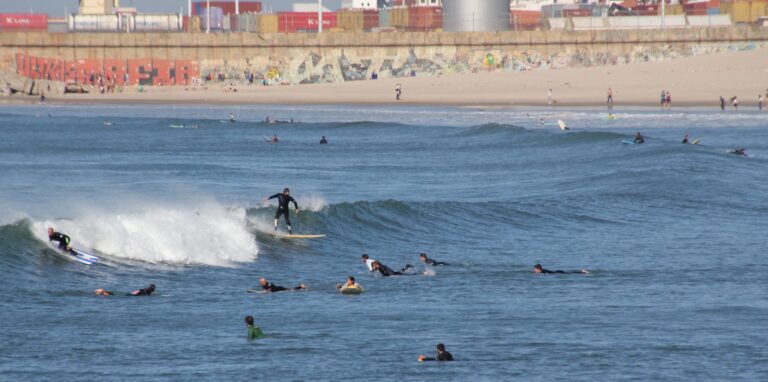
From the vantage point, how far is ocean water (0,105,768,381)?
22641 mm

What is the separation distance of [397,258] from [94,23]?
82.4 metres

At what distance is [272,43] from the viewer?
105 metres

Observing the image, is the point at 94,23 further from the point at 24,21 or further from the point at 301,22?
the point at 301,22

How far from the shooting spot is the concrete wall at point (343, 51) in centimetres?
10481

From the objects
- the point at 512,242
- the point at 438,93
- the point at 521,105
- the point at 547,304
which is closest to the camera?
the point at 547,304

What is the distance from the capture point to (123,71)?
348ft

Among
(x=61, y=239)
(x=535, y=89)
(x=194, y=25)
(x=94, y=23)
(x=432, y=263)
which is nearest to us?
(x=61, y=239)

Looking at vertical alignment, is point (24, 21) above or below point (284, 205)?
above

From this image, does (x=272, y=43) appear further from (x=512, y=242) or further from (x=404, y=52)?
(x=512, y=242)

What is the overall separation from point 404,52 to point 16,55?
108ft

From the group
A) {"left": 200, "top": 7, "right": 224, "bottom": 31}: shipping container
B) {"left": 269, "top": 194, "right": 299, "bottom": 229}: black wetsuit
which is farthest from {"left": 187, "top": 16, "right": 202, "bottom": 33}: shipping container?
{"left": 269, "top": 194, "right": 299, "bottom": 229}: black wetsuit

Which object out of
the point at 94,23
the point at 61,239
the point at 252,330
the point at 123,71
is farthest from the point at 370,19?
the point at 252,330

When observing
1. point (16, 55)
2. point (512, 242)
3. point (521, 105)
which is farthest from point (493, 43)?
point (512, 242)

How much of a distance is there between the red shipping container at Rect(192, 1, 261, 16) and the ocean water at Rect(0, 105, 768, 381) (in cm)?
9772
